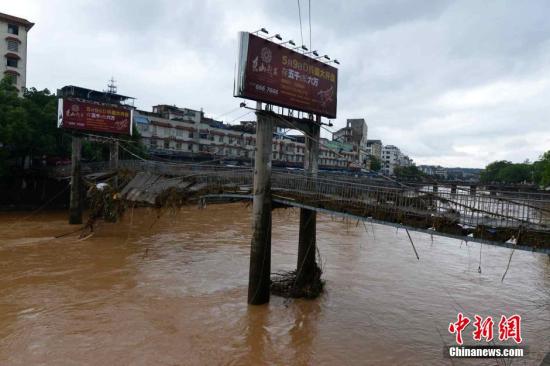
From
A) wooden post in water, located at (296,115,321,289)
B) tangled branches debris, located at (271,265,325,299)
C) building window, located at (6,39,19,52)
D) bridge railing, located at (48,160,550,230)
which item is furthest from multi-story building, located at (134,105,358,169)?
bridge railing, located at (48,160,550,230)

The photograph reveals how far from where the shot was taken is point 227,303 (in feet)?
47.6

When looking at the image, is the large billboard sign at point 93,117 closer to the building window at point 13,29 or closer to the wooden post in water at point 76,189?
the wooden post in water at point 76,189

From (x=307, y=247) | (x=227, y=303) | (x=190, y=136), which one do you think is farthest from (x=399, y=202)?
(x=190, y=136)

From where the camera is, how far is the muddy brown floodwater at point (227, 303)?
1111 centimetres

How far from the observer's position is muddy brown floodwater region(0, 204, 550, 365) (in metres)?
11.1

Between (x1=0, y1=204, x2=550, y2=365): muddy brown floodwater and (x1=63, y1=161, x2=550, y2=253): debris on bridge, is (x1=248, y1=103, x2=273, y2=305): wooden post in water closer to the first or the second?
(x1=63, y1=161, x2=550, y2=253): debris on bridge

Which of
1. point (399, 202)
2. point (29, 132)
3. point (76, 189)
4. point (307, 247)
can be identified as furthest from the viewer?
point (29, 132)

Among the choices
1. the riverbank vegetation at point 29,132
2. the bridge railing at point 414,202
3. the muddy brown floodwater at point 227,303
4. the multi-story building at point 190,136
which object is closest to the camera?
the bridge railing at point 414,202

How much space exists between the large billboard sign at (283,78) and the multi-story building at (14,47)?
159 ft

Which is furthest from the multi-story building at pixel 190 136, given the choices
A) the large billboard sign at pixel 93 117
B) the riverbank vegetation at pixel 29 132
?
the large billboard sign at pixel 93 117

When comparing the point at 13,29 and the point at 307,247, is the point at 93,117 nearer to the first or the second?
the point at 307,247

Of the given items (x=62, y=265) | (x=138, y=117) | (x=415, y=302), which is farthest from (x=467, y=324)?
(x=138, y=117)

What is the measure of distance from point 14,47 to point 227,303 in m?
53.8

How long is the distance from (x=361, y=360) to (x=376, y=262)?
1186cm
